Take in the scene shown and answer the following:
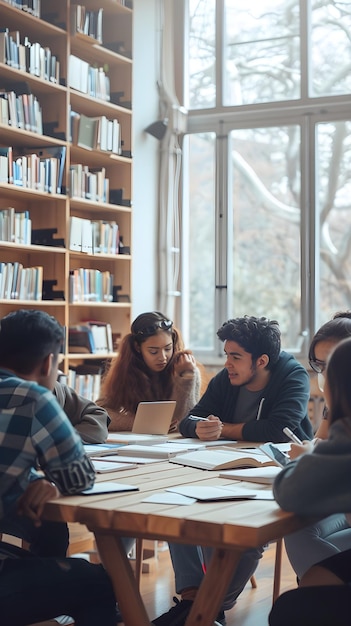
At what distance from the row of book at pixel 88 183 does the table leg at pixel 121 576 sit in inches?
140

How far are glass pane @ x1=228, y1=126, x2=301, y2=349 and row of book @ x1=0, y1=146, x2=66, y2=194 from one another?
161cm

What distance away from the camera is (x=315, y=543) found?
271 centimetres

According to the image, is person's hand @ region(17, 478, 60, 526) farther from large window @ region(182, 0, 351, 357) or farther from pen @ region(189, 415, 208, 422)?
large window @ region(182, 0, 351, 357)

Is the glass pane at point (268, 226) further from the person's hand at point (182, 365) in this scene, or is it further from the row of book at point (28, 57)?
the person's hand at point (182, 365)

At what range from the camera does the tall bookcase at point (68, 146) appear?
202 inches

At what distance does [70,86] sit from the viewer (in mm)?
5434

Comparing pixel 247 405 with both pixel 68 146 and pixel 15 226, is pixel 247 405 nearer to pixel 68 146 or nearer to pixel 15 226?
pixel 15 226

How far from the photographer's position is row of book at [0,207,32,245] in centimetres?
496

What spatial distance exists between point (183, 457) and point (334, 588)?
34.9 inches

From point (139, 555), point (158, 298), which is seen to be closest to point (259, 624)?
point (139, 555)

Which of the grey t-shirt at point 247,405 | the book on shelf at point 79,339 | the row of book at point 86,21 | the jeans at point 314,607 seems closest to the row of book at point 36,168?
the row of book at point 86,21

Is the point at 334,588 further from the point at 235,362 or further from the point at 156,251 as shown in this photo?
the point at 156,251

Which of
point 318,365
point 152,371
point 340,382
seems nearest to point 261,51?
point 152,371

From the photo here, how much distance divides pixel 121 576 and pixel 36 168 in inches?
135
